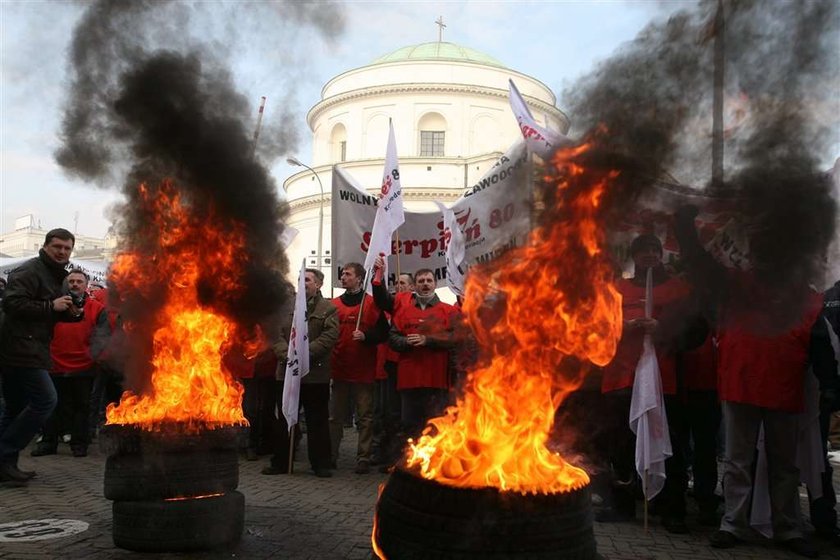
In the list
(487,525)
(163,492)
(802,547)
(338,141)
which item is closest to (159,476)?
(163,492)

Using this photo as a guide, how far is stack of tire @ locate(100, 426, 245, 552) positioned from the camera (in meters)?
4.58

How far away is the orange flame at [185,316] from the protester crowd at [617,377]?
6.14 ft

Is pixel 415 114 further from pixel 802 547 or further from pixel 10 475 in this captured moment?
pixel 802 547

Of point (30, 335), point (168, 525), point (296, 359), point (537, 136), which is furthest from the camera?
point (296, 359)

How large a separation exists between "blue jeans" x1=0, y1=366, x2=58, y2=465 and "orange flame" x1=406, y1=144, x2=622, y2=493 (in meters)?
4.46

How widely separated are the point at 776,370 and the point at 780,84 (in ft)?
6.82

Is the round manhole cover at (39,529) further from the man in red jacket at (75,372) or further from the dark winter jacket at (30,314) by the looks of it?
the man in red jacket at (75,372)

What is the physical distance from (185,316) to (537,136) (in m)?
2.93

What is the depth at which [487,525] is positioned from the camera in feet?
10.7

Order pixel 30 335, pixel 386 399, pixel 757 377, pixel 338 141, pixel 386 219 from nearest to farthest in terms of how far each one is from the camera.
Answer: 1. pixel 757 377
2. pixel 30 335
3. pixel 386 219
4. pixel 386 399
5. pixel 338 141

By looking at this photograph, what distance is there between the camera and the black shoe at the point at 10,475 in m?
6.84

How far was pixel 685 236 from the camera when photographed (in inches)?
194

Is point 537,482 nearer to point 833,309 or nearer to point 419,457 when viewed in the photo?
point 419,457

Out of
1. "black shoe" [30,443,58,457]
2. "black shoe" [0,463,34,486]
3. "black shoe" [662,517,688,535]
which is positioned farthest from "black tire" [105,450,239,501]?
"black shoe" [30,443,58,457]
